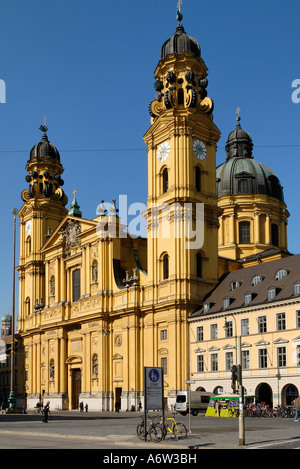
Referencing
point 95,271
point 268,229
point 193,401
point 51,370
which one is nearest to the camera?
point 193,401

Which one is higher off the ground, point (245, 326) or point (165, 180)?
point (165, 180)

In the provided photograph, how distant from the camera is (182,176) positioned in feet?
213

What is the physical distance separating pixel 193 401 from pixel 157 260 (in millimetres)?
16088

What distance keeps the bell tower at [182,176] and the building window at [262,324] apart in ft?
29.6

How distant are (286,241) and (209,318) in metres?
30.9

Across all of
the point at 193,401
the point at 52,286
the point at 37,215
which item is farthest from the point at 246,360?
the point at 37,215

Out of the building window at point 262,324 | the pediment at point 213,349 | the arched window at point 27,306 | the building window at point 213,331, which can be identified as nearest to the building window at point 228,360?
the pediment at point 213,349

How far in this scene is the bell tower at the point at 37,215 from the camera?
3607 inches

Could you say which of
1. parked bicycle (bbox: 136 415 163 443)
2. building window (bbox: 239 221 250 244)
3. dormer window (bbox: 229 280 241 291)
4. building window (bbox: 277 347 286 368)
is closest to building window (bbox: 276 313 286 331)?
building window (bbox: 277 347 286 368)

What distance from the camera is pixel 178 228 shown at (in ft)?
209

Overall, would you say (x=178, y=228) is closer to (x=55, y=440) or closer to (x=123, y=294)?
(x=123, y=294)

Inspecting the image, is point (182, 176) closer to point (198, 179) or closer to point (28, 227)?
point (198, 179)

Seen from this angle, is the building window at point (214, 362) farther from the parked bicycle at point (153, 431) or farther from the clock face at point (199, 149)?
the parked bicycle at point (153, 431)
